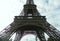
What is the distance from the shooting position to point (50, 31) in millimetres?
33906

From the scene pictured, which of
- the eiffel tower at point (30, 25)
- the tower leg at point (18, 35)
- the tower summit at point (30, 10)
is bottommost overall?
the tower leg at point (18, 35)

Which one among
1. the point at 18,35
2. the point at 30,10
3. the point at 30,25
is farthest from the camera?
the point at 18,35

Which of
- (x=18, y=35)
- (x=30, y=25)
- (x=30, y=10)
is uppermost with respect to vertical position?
(x=30, y=10)

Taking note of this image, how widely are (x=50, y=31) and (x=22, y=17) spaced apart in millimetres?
5544

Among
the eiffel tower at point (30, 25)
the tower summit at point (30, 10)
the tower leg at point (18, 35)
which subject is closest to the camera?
the eiffel tower at point (30, 25)

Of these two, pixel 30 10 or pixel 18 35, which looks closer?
pixel 30 10

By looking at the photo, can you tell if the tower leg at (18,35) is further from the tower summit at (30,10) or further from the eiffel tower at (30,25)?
the eiffel tower at (30,25)

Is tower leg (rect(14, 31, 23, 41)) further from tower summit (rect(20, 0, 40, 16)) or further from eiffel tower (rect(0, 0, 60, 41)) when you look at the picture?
eiffel tower (rect(0, 0, 60, 41))

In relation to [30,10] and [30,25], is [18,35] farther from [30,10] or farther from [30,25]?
[30,25]

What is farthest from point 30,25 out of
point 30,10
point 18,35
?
point 18,35

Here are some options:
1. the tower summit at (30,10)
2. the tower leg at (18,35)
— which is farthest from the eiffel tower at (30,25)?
the tower leg at (18,35)

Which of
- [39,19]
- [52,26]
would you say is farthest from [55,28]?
[39,19]

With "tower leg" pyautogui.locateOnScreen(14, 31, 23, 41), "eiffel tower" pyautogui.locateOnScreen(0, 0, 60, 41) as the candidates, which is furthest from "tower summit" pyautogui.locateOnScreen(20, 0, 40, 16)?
"tower leg" pyautogui.locateOnScreen(14, 31, 23, 41)

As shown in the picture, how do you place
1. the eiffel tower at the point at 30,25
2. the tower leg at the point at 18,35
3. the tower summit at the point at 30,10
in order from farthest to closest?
the tower leg at the point at 18,35 → the tower summit at the point at 30,10 → the eiffel tower at the point at 30,25
